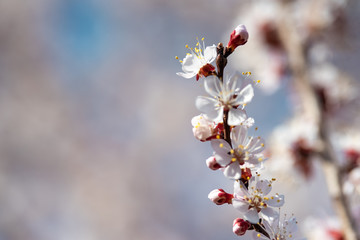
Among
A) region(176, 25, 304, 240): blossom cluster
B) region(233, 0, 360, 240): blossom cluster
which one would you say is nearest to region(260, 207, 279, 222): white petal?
region(176, 25, 304, 240): blossom cluster

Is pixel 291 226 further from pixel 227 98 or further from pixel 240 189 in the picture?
pixel 227 98

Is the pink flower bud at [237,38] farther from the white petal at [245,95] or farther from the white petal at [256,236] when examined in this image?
the white petal at [256,236]

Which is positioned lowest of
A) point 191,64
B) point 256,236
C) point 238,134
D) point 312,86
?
point 256,236

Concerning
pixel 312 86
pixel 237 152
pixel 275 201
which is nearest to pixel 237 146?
pixel 237 152

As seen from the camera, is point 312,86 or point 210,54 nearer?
point 210,54

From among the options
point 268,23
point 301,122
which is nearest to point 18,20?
point 268,23

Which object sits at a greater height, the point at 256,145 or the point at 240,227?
the point at 256,145

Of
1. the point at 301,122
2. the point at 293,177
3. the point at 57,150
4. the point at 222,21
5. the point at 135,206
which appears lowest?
the point at 293,177

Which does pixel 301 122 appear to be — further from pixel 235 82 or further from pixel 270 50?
pixel 235 82
